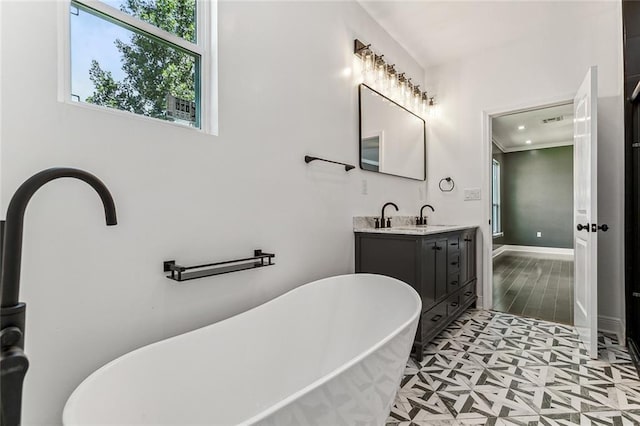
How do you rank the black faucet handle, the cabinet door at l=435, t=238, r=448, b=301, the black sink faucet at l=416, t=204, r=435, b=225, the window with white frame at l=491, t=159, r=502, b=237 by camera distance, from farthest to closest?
the window with white frame at l=491, t=159, r=502, b=237, the black sink faucet at l=416, t=204, r=435, b=225, the cabinet door at l=435, t=238, r=448, b=301, the black faucet handle

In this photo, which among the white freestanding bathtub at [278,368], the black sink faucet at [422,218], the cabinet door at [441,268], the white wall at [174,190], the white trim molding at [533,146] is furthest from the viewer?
the white trim molding at [533,146]

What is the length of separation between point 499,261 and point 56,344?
22.8 ft

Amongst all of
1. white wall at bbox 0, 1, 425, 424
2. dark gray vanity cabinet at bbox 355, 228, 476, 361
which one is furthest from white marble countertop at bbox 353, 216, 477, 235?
white wall at bbox 0, 1, 425, 424

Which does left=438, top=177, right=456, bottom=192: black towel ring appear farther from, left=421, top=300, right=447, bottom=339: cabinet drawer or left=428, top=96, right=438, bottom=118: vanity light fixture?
left=421, top=300, right=447, bottom=339: cabinet drawer

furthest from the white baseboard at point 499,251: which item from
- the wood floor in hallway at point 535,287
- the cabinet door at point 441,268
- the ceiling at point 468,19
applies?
the cabinet door at point 441,268

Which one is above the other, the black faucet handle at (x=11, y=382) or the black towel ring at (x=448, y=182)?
the black towel ring at (x=448, y=182)

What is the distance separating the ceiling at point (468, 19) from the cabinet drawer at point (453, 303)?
2.47 meters

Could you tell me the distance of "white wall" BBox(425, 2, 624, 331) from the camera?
2.51 meters

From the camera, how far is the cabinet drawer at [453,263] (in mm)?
2559

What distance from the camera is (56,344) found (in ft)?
3.41

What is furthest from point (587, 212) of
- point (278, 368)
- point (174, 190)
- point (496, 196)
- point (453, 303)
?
point (496, 196)

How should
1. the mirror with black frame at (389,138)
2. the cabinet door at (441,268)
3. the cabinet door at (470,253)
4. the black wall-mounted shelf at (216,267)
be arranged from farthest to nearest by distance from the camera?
1. the cabinet door at (470,253)
2. the mirror with black frame at (389,138)
3. the cabinet door at (441,268)
4. the black wall-mounted shelf at (216,267)

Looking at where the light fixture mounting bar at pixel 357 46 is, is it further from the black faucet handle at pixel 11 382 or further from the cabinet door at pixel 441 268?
the black faucet handle at pixel 11 382

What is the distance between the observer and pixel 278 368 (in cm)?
149
